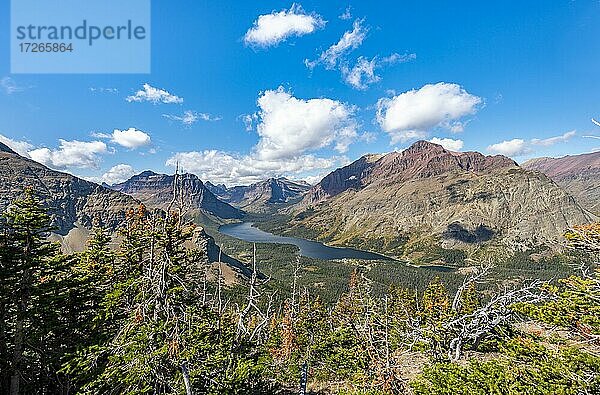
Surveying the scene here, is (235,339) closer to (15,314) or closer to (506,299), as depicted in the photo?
(15,314)

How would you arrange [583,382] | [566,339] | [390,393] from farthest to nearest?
[390,393] → [566,339] → [583,382]

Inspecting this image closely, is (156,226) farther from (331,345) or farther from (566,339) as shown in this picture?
(331,345)

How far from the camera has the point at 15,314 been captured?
17.6 m

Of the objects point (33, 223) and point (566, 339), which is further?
point (33, 223)

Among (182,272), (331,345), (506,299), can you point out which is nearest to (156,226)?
(182,272)

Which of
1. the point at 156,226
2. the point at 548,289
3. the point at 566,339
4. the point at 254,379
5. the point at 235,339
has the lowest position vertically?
the point at 254,379

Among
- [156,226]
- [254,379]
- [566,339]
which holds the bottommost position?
[254,379]

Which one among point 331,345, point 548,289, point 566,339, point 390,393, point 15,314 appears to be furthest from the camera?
point 331,345

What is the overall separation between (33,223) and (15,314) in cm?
523

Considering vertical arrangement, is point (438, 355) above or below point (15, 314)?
below

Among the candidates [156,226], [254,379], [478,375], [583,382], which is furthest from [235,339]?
[583,382]

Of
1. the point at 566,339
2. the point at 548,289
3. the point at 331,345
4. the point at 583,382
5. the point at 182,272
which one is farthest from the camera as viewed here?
the point at 331,345

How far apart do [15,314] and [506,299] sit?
2816 cm

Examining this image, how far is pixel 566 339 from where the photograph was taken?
10766 millimetres
